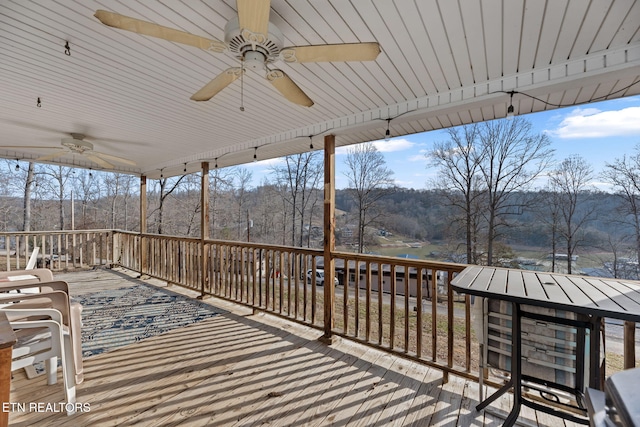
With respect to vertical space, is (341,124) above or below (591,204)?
above

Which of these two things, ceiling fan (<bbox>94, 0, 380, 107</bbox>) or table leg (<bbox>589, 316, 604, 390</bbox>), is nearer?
ceiling fan (<bbox>94, 0, 380, 107</bbox>)

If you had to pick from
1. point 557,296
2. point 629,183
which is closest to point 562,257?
point 629,183

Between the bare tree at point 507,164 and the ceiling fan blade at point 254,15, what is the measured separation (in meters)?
9.43

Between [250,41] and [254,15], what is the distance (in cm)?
24

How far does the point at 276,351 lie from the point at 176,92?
9.29 ft

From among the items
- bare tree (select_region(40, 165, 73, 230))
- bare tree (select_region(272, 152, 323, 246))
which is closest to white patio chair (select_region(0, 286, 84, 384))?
bare tree (select_region(272, 152, 323, 246))

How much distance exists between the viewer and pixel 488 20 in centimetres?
165

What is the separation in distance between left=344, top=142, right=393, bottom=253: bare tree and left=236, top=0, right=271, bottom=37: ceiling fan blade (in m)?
10.1

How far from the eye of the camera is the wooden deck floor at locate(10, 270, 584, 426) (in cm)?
192

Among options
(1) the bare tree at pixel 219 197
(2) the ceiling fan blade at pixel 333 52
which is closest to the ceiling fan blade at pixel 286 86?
(2) the ceiling fan blade at pixel 333 52

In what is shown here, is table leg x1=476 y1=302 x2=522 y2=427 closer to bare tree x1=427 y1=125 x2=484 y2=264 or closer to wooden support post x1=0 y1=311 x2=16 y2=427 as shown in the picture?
wooden support post x1=0 y1=311 x2=16 y2=427

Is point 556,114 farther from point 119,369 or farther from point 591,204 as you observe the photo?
point 119,369

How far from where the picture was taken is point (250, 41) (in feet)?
4.92

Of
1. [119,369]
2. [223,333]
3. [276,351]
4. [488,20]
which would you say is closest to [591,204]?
[488,20]
